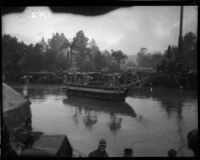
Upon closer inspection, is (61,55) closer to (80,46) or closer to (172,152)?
(80,46)

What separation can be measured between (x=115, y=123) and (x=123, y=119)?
0.25 ft

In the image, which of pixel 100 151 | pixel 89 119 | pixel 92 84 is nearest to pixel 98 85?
pixel 92 84

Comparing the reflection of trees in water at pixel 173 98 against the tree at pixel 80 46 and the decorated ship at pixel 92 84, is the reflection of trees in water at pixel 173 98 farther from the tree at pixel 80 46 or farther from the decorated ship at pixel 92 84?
the tree at pixel 80 46

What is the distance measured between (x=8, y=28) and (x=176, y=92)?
1.59 meters

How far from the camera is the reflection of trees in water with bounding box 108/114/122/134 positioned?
1.92 metres

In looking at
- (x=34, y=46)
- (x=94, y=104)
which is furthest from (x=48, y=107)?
(x=34, y=46)

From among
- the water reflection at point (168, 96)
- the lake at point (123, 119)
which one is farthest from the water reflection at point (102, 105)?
the water reflection at point (168, 96)

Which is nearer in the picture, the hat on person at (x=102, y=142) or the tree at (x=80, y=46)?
the hat on person at (x=102, y=142)

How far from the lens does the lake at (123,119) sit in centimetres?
185

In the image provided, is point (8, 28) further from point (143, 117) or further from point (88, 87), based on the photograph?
point (143, 117)

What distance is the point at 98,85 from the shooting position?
2.14 meters

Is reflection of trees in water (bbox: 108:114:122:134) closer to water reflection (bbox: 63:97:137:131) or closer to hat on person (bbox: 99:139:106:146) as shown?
water reflection (bbox: 63:97:137:131)

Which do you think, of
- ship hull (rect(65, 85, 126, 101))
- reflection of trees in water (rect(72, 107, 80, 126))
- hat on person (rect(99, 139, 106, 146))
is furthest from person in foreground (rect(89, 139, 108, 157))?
ship hull (rect(65, 85, 126, 101))

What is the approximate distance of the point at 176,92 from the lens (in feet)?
6.83
